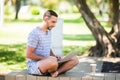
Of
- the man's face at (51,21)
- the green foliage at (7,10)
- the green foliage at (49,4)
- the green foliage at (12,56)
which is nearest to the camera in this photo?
the man's face at (51,21)

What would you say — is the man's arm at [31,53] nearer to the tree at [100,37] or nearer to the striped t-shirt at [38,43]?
the striped t-shirt at [38,43]

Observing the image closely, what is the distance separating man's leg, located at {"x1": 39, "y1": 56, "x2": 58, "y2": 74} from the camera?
6664mm

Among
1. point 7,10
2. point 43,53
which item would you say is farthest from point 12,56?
point 7,10

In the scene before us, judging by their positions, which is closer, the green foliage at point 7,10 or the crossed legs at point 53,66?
the crossed legs at point 53,66

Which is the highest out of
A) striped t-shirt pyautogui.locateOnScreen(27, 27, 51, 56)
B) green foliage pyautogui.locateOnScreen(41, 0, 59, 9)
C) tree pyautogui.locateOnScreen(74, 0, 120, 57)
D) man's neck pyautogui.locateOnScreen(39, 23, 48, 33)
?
man's neck pyautogui.locateOnScreen(39, 23, 48, 33)

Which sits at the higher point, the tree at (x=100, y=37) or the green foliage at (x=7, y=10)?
the tree at (x=100, y=37)

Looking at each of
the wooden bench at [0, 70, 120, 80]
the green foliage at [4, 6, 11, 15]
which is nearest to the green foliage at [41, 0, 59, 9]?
the green foliage at [4, 6, 11, 15]

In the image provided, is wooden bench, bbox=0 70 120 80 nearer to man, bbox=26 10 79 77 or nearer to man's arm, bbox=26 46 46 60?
man, bbox=26 10 79 77

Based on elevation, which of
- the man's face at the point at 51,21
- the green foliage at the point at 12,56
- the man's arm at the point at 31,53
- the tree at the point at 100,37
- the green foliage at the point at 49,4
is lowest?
the green foliage at the point at 49,4

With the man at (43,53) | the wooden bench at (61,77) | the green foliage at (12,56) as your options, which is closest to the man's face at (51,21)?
the man at (43,53)

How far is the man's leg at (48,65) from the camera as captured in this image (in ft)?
21.9

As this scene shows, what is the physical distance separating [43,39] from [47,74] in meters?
0.61

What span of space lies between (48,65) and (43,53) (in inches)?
12.5

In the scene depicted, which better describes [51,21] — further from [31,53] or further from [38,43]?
[31,53]
